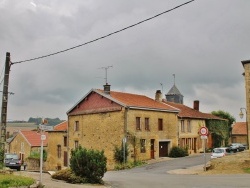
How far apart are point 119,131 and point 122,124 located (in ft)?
2.89

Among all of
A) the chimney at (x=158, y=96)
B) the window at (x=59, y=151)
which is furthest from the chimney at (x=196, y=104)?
the window at (x=59, y=151)

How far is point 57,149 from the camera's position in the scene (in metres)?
45.1

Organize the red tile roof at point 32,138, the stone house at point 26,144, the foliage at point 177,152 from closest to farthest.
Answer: the foliage at point 177,152
the stone house at point 26,144
the red tile roof at point 32,138

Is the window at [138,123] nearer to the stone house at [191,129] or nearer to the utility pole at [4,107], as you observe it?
the stone house at [191,129]

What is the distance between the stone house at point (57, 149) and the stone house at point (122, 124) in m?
1.90

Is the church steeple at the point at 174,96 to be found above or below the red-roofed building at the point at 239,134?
above

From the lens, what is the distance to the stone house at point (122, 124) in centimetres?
3562

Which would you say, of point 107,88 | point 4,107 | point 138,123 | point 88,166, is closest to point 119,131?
point 138,123

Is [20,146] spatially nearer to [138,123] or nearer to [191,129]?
[138,123]

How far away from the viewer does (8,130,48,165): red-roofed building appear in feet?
186

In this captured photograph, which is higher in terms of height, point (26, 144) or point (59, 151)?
point (26, 144)

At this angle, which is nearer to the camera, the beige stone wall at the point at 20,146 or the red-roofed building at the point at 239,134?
the beige stone wall at the point at 20,146

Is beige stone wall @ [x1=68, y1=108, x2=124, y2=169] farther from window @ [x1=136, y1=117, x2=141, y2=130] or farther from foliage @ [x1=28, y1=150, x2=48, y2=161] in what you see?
foliage @ [x1=28, y1=150, x2=48, y2=161]

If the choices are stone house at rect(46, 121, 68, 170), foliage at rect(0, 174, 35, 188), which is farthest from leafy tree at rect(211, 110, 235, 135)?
foliage at rect(0, 174, 35, 188)
